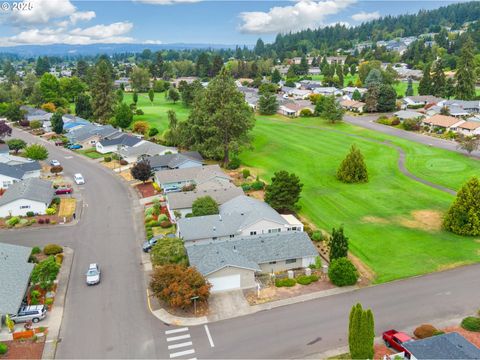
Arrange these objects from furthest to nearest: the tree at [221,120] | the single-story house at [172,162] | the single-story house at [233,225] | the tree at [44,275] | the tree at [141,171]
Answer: the tree at [221,120]
the single-story house at [172,162]
the tree at [141,171]
the single-story house at [233,225]
the tree at [44,275]

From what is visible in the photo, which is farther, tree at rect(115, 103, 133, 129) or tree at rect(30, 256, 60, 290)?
tree at rect(115, 103, 133, 129)

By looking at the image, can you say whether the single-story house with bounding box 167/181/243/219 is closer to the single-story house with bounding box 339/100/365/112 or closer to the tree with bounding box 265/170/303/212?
the tree with bounding box 265/170/303/212

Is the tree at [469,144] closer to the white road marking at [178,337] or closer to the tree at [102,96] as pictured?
the white road marking at [178,337]

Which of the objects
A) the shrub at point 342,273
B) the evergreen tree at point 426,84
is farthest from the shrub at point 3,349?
the evergreen tree at point 426,84

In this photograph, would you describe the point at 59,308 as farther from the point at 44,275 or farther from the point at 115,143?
the point at 115,143

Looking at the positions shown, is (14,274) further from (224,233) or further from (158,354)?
(224,233)

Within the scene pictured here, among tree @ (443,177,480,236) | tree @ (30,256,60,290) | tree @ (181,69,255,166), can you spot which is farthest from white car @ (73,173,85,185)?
tree @ (443,177,480,236)
